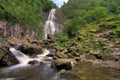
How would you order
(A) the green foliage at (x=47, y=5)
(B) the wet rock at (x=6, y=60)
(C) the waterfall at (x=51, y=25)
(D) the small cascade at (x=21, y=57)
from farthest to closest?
(A) the green foliage at (x=47, y=5)
(C) the waterfall at (x=51, y=25)
(D) the small cascade at (x=21, y=57)
(B) the wet rock at (x=6, y=60)

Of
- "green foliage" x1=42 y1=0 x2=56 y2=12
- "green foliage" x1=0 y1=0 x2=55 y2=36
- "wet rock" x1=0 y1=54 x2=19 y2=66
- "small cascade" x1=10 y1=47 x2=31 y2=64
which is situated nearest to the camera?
"wet rock" x1=0 y1=54 x2=19 y2=66

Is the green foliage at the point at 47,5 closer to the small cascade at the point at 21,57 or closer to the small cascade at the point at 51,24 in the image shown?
the small cascade at the point at 51,24

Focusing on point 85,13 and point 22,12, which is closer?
point 22,12

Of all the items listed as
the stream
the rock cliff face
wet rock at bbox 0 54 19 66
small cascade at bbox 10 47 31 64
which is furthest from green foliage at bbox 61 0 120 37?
the stream

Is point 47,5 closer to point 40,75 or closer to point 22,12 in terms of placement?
point 22,12

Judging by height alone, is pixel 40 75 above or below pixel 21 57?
below

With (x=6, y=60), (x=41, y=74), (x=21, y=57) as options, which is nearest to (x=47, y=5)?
(x=21, y=57)

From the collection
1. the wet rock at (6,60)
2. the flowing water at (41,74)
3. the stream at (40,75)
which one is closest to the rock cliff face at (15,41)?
the wet rock at (6,60)

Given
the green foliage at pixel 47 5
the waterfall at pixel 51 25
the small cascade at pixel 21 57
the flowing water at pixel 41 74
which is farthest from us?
the green foliage at pixel 47 5

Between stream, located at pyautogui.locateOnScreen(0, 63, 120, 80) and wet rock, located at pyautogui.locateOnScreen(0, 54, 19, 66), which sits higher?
wet rock, located at pyautogui.locateOnScreen(0, 54, 19, 66)

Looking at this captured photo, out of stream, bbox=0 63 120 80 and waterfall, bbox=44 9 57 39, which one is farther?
waterfall, bbox=44 9 57 39

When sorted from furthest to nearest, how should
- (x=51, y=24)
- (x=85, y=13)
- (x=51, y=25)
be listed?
(x=85, y=13)
(x=51, y=24)
(x=51, y=25)

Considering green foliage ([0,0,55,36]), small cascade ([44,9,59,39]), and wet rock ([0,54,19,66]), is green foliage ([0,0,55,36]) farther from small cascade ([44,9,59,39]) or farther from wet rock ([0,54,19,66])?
wet rock ([0,54,19,66])

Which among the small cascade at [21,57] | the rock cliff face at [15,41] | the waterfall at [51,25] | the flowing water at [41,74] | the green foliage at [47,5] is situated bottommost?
the flowing water at [41,74]
